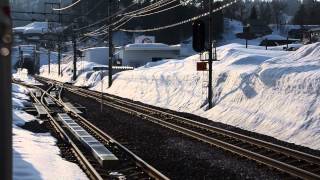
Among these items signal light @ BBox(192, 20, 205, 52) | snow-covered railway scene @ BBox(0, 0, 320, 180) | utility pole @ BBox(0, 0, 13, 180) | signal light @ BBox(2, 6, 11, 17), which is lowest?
snow-covered railway scene @ BBox(0, 0, 320, 180)

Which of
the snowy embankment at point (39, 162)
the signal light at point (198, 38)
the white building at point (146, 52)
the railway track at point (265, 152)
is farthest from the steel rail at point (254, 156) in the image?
the white building at point (146, 52)

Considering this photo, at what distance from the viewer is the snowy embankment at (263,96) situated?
1669cm

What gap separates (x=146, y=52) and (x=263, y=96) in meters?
67.1

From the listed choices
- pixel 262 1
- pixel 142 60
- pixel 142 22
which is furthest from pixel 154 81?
pixel 262 1

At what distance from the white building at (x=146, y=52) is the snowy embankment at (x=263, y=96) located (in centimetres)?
5076

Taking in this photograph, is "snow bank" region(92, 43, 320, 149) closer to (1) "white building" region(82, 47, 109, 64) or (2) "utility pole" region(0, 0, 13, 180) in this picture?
Answer: (2) "utility pole" region(0, 0, 13, 180)

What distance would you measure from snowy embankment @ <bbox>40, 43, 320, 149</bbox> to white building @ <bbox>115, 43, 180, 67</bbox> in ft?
167

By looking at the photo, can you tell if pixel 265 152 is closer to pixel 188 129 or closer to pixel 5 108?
pixel 188 129

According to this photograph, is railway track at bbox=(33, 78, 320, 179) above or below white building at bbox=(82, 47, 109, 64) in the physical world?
below

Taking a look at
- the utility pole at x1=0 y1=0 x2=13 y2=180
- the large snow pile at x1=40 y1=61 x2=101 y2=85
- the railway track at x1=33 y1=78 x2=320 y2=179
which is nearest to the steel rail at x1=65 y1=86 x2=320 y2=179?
the railway track at x1=33 y1=78 x2=320 y2=179

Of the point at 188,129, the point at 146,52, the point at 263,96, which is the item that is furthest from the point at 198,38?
the point at 146,52

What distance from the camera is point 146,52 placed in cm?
8762

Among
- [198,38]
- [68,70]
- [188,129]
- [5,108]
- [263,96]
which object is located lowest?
[188,129]

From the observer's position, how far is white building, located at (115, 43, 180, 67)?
8650cm
